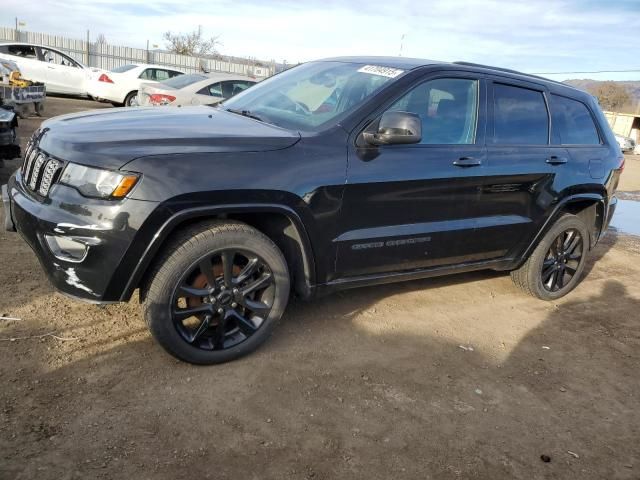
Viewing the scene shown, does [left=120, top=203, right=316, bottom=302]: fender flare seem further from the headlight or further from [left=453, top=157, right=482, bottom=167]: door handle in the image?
[left=453, top=157, right=482, bottom=167]: door handle

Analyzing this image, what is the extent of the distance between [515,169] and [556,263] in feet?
4.21

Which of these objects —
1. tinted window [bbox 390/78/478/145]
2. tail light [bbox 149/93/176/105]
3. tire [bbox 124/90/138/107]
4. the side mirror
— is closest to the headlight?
the side mirror

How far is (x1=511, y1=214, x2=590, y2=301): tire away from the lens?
4801 mm

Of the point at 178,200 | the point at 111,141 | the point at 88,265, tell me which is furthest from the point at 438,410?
the point at 111,141

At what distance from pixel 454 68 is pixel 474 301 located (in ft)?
6.63

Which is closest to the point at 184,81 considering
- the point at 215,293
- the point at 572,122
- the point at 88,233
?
the point at 572,122

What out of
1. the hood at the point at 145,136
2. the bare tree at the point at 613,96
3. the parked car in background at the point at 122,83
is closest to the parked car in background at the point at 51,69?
the parked car in background at the point at 122,83

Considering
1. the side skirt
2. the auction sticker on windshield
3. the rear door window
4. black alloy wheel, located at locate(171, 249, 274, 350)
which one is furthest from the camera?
the rear door window

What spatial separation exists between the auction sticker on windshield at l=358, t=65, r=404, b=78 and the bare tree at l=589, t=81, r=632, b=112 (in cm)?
6663

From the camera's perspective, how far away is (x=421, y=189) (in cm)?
370

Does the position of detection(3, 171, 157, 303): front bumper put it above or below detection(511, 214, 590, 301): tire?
above

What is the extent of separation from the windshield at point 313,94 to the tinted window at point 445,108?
0.73 feet

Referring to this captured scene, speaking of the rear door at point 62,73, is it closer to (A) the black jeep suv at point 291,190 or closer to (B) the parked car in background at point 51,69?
(B) the parked car in background at point 51,69

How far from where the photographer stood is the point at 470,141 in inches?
157
